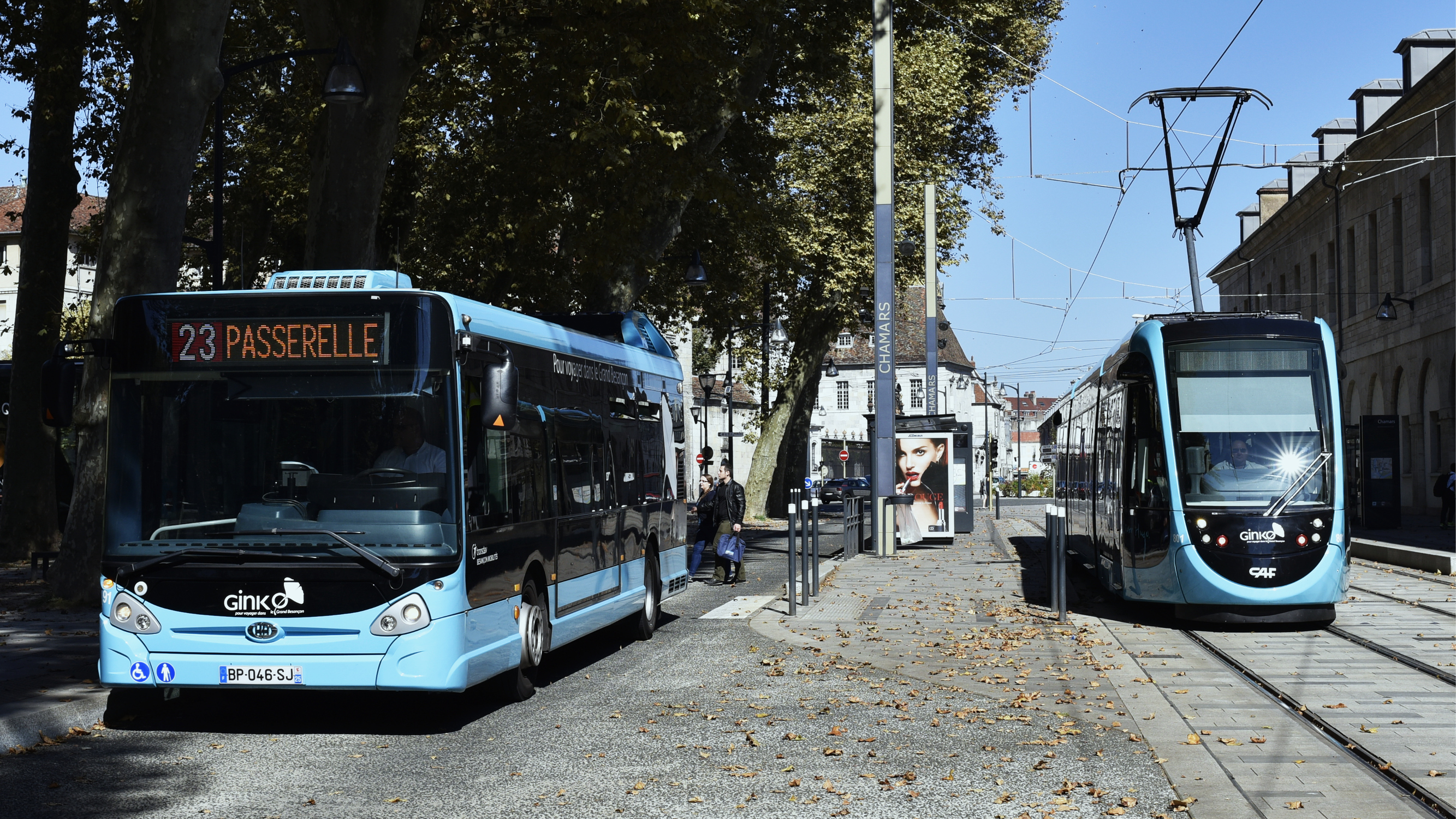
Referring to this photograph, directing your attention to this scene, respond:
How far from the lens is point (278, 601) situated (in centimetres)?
905

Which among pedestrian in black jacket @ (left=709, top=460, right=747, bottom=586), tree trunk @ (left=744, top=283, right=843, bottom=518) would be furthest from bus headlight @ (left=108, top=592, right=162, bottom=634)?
tree trunk @ (left=744, top=283, right=843, bottom=518)

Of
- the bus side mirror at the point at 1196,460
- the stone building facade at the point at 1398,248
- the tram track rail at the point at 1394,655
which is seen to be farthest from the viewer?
the stone building facade at the point at 1398,248

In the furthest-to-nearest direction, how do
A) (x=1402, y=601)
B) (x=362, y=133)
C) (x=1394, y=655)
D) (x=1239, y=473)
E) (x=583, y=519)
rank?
(x=1402, y=601) < (x=362, y=133) < (x=1239, y=473) < (x=1394, y=655) < (x=583, y=519)

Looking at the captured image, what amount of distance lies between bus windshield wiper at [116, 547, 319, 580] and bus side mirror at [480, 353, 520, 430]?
4.21 ft

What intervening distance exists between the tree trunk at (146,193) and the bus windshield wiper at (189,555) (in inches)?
260

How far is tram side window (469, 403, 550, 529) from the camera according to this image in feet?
32.0

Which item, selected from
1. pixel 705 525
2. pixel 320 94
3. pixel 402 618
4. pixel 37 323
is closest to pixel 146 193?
pixel 320 94

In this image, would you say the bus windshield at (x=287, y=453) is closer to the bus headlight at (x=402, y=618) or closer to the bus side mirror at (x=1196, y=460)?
the bus headlight at (x=402, y=618)

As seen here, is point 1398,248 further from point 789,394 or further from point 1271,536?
point 1271,536

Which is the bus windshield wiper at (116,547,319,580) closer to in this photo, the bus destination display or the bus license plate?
the bus license plate

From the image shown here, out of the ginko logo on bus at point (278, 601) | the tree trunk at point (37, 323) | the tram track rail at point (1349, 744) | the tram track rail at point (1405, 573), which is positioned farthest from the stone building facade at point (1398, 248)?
the ginko logo on bus at point (278, 601)

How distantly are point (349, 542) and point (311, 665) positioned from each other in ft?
2.41

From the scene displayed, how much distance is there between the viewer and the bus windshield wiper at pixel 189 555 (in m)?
9.04

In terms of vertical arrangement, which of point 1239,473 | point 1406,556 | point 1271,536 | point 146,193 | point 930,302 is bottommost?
point 1406,556
